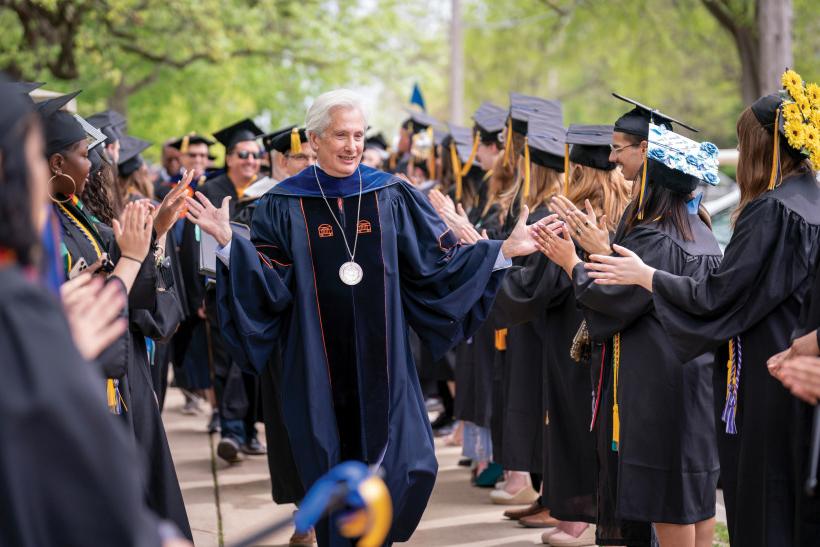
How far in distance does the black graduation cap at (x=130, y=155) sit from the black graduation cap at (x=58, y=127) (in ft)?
13.8

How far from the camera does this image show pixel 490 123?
26.2 ft

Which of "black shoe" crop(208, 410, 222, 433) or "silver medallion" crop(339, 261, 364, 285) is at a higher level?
"silver medallion" crop(339, 261, 364, 285)

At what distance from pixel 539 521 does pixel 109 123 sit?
180 inches

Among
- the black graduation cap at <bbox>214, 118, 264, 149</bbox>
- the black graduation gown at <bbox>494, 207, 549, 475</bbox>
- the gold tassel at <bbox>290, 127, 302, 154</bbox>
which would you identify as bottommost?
the black graduation gown at <bbox>494, 207, 549, 475</bbox>

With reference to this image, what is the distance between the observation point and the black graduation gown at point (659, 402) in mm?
4785

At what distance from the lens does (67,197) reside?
464cm

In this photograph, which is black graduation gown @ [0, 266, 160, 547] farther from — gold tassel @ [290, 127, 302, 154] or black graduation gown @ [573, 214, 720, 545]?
gold tassel @ [290, 127, 302, 154]

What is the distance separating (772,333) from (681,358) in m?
0.39

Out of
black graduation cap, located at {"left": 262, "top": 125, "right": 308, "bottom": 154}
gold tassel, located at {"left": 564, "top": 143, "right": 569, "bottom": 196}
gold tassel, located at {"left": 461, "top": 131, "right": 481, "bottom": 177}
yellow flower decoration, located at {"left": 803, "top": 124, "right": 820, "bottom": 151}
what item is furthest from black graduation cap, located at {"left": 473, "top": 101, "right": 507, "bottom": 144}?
yellow flower decoration, located at {"left": 803, "top": 124, "right": 820, "bottom": 151}

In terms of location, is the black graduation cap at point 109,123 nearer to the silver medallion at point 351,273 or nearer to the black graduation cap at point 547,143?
the black graduation cap at point 547,143

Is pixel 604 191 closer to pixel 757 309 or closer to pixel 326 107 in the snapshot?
pixel 326 107

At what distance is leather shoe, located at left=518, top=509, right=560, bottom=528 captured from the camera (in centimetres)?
674

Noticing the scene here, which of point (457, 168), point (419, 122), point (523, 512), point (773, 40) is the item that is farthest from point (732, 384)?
point (773, 40)

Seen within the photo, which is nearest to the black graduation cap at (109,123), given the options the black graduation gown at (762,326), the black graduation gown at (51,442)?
the black graduation gown at (762,326)
